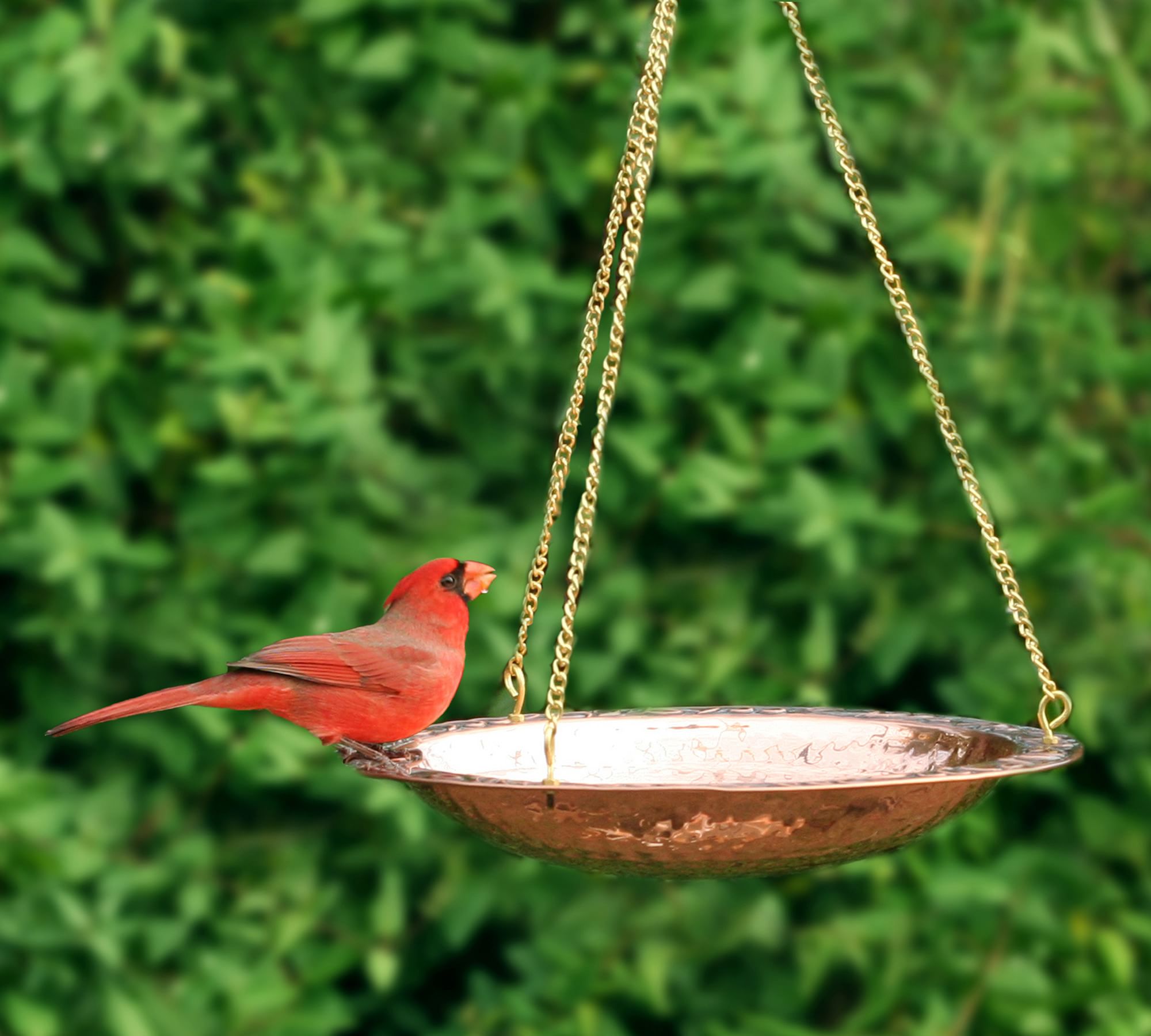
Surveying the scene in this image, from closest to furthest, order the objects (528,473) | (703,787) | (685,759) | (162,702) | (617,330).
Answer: (703,787)
(162,702)
(617,330)
(685,759)
(528,473)

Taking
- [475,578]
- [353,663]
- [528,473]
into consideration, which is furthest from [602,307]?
[528,473]

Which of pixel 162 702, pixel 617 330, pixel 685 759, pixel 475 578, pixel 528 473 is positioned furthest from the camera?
pixel 528 473

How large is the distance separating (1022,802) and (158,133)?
6.68ft

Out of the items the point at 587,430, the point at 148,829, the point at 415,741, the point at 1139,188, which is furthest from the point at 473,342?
the point at 1139,188

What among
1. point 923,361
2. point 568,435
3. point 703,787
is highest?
point 923,361

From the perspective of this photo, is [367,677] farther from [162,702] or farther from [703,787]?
[703,787]

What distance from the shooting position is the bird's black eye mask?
1835mm

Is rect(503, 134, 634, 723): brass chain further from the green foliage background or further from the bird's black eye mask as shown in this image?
the green foliage background

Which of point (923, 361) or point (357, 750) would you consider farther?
point (923, 361)

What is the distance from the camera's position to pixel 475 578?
184 cm

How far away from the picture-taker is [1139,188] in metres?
3.37

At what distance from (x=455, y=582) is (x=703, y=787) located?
20.7 inches

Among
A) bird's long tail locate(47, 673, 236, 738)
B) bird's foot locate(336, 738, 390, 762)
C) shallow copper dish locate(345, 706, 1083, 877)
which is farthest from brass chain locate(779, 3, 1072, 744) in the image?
bird's long tail locate(47, 673, 236, 738)

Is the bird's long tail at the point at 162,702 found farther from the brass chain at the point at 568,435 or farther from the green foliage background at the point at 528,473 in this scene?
the green foliage background at the point at 528,473
